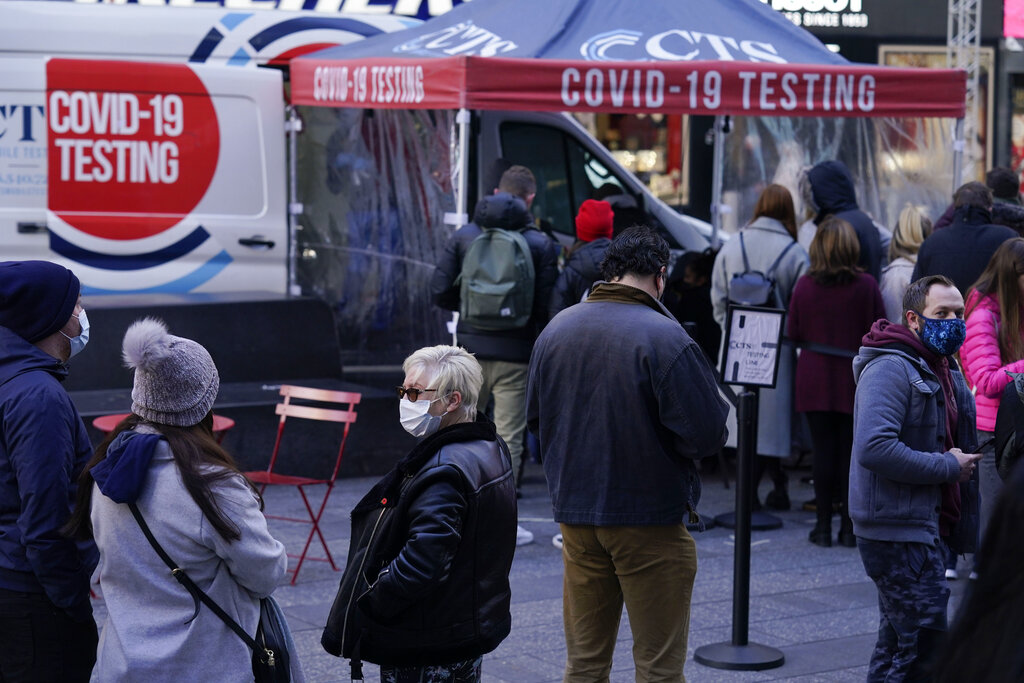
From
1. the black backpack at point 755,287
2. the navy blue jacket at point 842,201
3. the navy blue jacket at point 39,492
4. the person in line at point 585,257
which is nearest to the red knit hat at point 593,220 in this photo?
the person in line at point 585,257

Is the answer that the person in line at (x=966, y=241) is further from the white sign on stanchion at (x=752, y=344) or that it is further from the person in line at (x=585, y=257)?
the person in line at (x=585, y=257)

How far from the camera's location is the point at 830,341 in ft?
24.8

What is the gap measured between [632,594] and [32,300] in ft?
6.53

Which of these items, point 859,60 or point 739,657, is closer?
point 739,657

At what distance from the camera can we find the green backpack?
24.6 ft

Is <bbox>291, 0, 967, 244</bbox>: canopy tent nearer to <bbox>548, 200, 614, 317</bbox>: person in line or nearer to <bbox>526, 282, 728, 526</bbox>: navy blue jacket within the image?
<bbox>548, 200, 614, 317</bbox>: person in line

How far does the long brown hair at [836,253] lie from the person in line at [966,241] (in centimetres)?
35

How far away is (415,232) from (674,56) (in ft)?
7.70

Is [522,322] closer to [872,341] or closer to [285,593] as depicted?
[285,593]

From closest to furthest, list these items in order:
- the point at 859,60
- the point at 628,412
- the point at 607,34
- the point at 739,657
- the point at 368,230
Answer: the point at 628,412 < the point at 739,657 < the point at 607,34 < the point at 368,230 < the point at 859,60

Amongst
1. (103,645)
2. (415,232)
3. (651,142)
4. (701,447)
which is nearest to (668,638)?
(701,447)

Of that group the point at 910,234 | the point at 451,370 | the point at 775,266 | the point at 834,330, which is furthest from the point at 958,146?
the point at 451,370

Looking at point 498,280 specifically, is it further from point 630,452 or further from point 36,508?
point 36,508

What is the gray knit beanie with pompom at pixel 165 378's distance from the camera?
337cm
